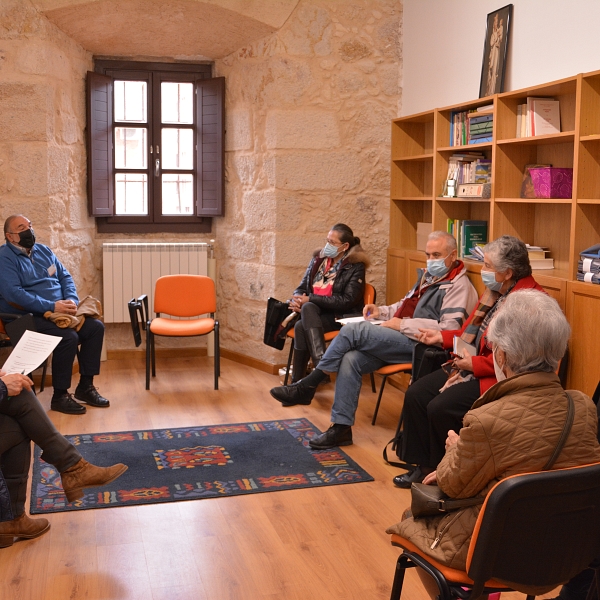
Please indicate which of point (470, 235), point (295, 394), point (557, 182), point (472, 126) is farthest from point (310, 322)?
point (557, 182)

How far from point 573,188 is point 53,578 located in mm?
2904

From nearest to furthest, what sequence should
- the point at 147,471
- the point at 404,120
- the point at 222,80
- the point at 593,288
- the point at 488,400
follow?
the point at 488,400 < the point at 593,288 < the point at 147,471 < the point at 404,120 < the point at 222,80

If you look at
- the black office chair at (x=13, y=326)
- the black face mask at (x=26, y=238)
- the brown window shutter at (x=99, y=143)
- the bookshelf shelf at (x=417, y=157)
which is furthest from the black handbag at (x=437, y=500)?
the brown window shutter at (x=99, y=143)

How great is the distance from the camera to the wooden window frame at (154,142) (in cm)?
625

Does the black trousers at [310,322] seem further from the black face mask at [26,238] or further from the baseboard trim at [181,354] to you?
the black face mask at [26,238]

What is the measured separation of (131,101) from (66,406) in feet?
9.28

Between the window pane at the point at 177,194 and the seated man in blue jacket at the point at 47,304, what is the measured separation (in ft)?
5.23

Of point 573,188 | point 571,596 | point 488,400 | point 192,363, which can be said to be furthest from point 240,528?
point 192,363

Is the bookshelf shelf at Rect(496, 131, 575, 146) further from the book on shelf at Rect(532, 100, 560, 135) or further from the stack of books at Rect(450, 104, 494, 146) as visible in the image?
the stack of books at Rect(450, 104, 494, 146)

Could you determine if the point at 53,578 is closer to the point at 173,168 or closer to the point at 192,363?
the point at 192,363

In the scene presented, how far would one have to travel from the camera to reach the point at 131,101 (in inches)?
255

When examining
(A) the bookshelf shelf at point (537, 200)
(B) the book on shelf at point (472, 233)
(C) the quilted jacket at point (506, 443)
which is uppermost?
(A) the bookshelf shelf at point (537, 200)

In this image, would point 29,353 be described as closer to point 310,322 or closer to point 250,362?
point 310,322

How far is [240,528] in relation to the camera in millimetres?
3242
